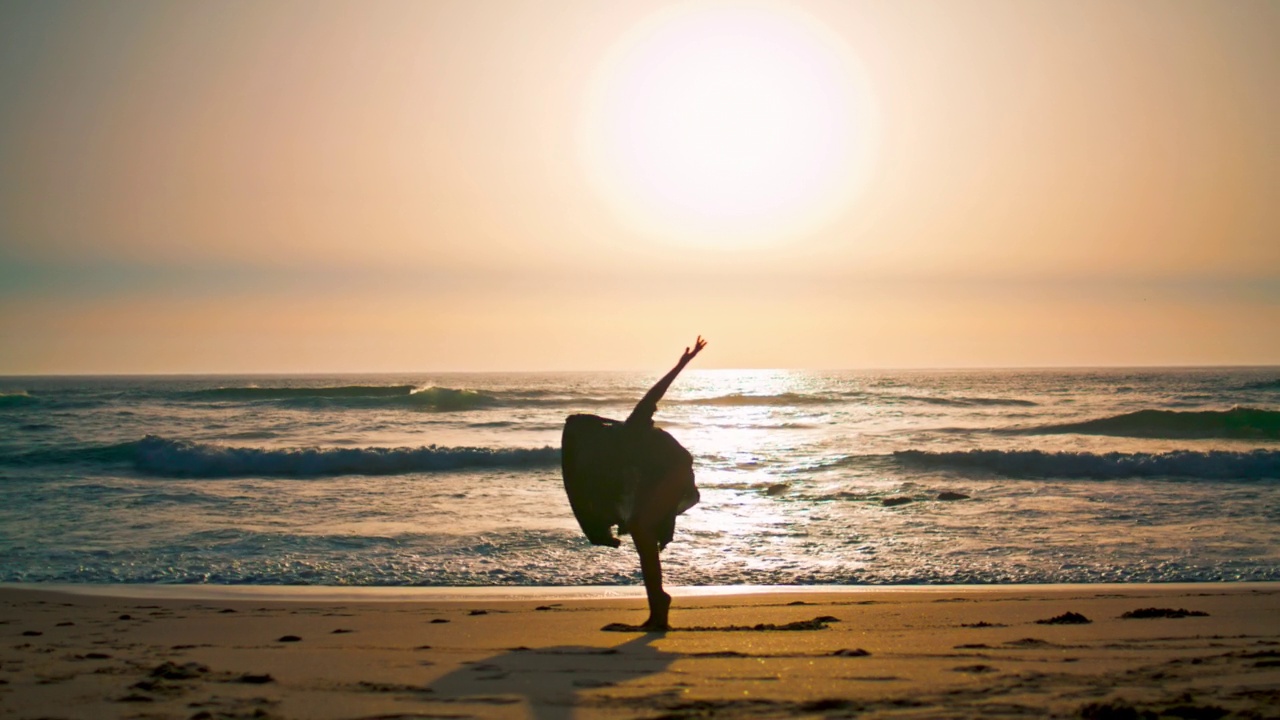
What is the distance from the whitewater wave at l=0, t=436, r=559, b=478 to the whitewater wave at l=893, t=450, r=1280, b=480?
10.2 meters

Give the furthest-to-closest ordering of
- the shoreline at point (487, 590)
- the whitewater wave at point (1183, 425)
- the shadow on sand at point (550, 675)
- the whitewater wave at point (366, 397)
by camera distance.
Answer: the whitewater wave at point (366, 397) → the whitewater wave at point (1183, 425) → the shoreline at point (487, 590) → the shadow on sand at point (550, 675)

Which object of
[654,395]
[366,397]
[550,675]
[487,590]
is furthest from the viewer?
[366,397]

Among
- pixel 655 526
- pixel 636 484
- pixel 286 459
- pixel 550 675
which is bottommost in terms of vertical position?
pixel 286 459

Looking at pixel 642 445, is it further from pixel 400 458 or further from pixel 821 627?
pixel 400 458

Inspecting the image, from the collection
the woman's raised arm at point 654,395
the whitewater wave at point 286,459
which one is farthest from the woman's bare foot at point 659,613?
the whitewater wave at point 286,459

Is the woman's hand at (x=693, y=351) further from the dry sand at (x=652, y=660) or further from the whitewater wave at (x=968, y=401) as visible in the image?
the whitewater wave at (x=968, y=401)

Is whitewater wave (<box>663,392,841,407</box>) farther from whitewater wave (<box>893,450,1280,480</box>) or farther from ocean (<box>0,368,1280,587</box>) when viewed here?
whitewater wave (<box>893,450,1280,480</box>)

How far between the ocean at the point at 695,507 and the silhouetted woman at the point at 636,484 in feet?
11.6

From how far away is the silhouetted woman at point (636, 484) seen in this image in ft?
21.6

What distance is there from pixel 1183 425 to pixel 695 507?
26906 millimetres

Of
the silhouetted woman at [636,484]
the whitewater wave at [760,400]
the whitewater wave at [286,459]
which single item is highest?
the silhouetted woman at [636,484]

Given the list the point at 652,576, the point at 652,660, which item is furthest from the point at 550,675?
the point at 652,576

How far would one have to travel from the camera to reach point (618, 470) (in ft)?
21.9

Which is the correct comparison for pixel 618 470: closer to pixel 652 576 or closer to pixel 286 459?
pixel 652 576
